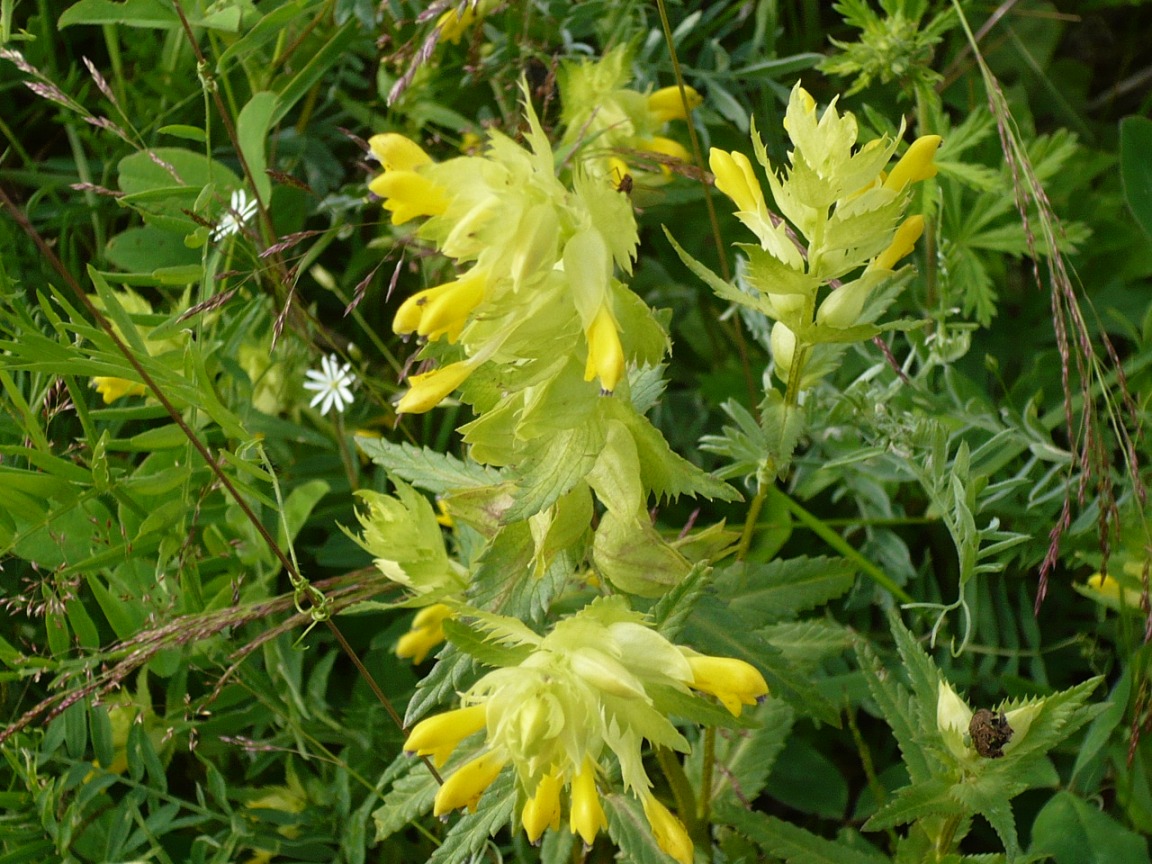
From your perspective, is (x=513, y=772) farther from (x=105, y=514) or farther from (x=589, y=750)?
(x=105, y=514)

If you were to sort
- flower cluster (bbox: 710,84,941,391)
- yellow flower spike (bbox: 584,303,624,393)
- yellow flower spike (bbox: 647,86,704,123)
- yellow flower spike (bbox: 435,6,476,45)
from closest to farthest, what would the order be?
yellow flower spike (bbox: 584,303,624,393) < flower cluster (bbox: 710,84,941,391) < yellow flower spike (bbox: 435,6,476,45) < yellow flower spike (bbox: 647,86,704,123)

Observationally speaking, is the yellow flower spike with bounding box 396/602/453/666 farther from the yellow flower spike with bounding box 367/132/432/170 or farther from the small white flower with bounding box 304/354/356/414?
the yellow flower spike with bounding box 367/132/432/170

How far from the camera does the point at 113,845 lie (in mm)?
1046

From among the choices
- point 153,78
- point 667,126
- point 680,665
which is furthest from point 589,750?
point 153,78

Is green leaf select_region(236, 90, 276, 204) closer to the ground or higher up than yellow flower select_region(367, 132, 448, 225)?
closer to the ground

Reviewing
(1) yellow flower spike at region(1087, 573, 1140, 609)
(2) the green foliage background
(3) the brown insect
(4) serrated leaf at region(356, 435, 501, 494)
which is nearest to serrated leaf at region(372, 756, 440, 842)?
(2) the green foliage background

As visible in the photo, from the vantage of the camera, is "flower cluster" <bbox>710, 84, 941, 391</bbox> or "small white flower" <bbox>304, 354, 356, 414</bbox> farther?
"small white flower" <bbox>304, 354, 356, 414</bbox>

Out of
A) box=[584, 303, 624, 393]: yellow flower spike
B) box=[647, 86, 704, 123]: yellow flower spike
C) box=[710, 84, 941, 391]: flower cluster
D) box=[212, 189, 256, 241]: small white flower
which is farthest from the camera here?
box=[647, 86, 704, 123]: yellow flower spike

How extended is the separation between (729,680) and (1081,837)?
1.82ft

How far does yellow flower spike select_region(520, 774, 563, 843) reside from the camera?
0.76m

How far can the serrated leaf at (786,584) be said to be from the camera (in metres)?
0.98

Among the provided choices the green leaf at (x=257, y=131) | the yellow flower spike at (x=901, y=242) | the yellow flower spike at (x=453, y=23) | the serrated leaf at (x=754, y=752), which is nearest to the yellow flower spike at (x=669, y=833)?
the serrated leaf at (x=754, y=752)

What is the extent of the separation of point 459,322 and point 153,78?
971 millimetres

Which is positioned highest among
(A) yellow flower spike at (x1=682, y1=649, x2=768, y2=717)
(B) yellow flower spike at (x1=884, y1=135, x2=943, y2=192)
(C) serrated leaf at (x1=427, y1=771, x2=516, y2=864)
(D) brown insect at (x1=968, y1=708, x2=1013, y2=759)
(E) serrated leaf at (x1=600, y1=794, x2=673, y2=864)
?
(B) yellow flower spike at (x1=884, y1=135, x2=943, y2=192)
